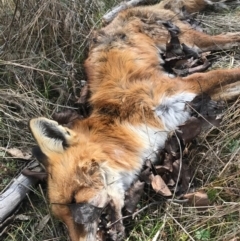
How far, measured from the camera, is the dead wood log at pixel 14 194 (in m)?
4.03

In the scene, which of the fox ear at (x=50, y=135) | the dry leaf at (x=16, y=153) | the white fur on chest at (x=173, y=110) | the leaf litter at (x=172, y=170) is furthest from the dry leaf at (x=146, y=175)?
the dry leaf at (x=16, y=153)

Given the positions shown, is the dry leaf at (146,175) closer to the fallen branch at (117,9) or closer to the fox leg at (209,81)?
the fox leg at (209,81)

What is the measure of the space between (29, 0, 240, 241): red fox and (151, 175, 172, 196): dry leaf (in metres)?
0.19

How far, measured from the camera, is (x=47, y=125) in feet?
12.7

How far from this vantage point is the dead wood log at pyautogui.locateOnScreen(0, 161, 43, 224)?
4027 millimetres

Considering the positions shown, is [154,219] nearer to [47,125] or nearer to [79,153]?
[79,153]

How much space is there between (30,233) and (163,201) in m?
1.30

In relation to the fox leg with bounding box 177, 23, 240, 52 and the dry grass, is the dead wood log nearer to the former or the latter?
the dry grass

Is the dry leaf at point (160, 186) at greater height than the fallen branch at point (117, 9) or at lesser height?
lesser

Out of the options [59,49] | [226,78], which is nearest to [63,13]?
[59,49]

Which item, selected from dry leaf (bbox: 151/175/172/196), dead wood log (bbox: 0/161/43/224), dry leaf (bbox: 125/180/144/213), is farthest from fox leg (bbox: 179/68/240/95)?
dead wood log (bbox: 0/161/43/224)

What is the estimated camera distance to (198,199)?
371 cm

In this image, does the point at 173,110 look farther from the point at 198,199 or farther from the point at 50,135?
the point at 50,135

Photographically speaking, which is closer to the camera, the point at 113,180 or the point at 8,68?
the point at 113,180
